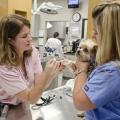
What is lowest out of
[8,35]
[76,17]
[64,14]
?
[8,35]

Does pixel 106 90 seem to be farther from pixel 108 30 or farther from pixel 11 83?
pixel 11 83

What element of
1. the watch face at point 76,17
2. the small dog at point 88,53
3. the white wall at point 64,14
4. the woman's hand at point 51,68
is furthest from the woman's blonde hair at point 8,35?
the watch face at point 76,17

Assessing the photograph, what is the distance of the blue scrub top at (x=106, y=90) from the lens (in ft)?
3.14

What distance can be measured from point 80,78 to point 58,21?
7.18 metres

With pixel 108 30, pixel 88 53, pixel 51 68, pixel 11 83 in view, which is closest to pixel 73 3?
pixel 51 68

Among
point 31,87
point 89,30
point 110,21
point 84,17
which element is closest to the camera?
point 110,21

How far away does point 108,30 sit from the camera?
969mm

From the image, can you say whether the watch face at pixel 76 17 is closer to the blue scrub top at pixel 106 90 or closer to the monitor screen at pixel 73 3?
the monitor screen at pixel 73 3

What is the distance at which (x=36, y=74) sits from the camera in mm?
1608

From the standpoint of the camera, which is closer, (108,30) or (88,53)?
(108,30)

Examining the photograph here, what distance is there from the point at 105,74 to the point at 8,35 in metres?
0.68

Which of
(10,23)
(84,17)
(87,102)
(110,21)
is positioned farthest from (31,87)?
(84,17)

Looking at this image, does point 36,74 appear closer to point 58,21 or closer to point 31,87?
point 31,87

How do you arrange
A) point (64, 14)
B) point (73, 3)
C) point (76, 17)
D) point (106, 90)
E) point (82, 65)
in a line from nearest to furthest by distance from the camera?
1. point (106, 90)
2. point (82, 65)
3. point (73, 3)
4. point (76, 17)
5. point (64, 14)
